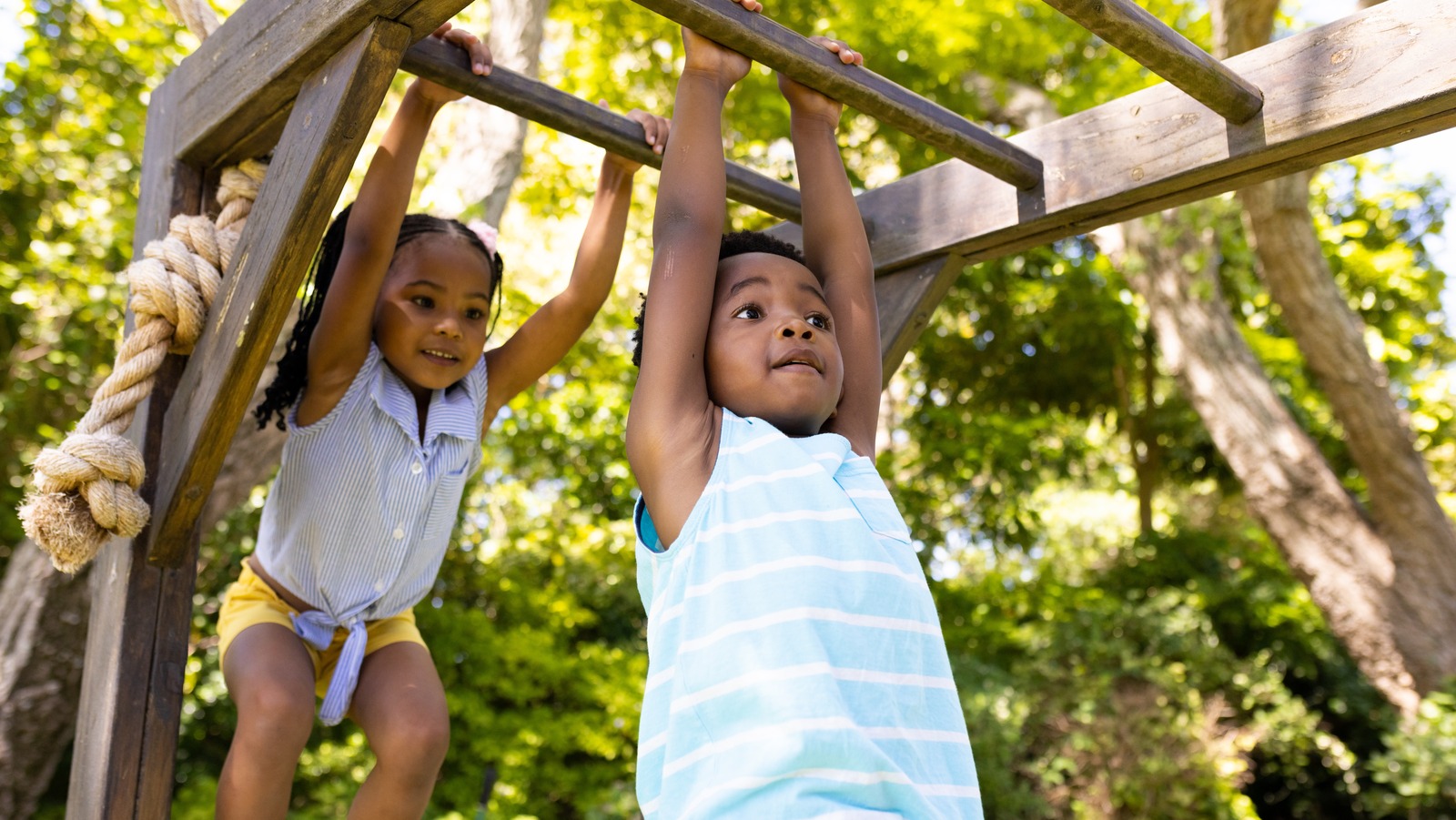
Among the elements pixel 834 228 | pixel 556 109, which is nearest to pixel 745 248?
pixel 834 228

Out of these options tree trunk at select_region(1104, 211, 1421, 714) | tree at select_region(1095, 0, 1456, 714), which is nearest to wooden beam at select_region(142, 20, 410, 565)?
tree at select_region(1095, 0, 1456, 714)

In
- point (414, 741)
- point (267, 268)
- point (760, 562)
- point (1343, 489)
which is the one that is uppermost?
point (1343, 489)

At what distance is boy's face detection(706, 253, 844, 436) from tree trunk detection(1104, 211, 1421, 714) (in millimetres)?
5030

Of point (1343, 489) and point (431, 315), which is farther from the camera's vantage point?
point (1343, 489)

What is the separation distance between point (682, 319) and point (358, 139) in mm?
531

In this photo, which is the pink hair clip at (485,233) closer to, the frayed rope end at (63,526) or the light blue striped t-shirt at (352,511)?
the light blue striped t-shirt at (352,511)

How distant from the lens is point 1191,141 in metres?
2.01

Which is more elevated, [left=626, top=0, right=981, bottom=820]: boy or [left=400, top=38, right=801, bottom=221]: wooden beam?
[left=400, top=38, right=801, bottom=221]: wooden beam

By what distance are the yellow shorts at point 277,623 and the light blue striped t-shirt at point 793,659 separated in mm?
788

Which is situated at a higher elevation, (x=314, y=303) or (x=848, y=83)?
(x=848, y=83)

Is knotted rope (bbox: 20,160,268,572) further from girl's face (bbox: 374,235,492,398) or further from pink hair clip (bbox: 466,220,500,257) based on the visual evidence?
pink hair clip (bbox: 466,220,500,257)

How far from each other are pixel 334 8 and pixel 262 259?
1.23 ft

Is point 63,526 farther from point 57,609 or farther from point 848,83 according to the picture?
point 57,609

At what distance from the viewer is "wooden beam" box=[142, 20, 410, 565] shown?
5.40 feet
